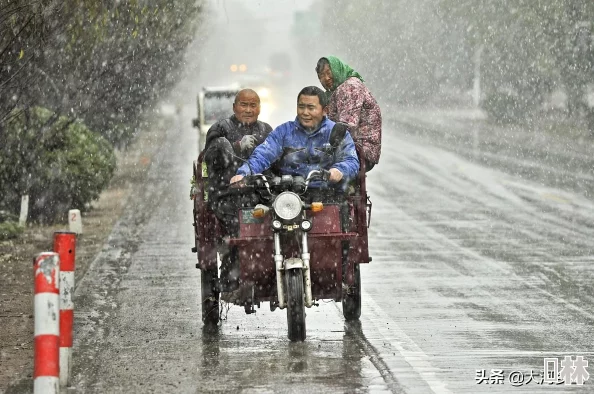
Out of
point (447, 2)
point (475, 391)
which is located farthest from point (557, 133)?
point (475, 391)

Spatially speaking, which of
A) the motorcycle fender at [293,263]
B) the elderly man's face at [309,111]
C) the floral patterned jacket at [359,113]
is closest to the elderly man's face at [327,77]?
the floral patterned jacket at [359,113]

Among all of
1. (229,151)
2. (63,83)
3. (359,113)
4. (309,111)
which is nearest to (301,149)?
(309,111)

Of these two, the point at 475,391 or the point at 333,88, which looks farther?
the point at 333,88

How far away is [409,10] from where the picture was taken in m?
69.4

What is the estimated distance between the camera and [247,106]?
11.3m

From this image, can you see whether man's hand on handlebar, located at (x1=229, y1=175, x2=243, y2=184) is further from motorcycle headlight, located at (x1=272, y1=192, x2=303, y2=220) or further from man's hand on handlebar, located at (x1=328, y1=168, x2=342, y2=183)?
man's hand on handlebar, located at (x1=328, y1=168, x2=342, y2=183)

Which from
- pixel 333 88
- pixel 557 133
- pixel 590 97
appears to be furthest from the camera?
pixel 590 97

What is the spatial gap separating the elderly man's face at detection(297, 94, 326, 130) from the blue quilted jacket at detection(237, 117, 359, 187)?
7 cm

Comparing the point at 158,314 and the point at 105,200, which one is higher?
the point at 105,200

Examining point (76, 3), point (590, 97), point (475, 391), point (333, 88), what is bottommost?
point (475, 391)

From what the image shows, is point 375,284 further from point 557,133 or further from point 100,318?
point 557,133

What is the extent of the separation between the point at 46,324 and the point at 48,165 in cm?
1366

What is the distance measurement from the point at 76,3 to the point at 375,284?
16.1 feet

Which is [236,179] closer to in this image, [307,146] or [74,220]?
[307,146]
